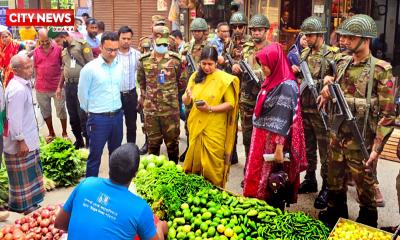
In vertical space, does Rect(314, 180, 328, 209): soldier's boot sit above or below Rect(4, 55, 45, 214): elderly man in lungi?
below

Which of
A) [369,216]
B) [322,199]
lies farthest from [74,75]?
[369,216]

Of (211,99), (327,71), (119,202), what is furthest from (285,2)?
(119,202)

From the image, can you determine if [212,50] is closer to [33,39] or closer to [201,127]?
[201,127]

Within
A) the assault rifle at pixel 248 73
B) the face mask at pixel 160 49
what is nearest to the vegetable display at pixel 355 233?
the assault rifle at pixel 248 73

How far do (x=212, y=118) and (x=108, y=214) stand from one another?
2370 mm

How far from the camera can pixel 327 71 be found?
5367 mm

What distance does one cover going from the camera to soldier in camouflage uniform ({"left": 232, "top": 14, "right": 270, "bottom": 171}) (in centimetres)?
619

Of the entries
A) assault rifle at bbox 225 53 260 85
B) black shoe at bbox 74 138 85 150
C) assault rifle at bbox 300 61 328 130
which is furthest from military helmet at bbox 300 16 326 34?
black shoe at bbox 74 138 85 150

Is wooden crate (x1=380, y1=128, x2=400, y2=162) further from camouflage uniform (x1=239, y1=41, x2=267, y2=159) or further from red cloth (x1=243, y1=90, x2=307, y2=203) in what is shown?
red cloth (x1=243, y1=90, x2=307, y2=203)

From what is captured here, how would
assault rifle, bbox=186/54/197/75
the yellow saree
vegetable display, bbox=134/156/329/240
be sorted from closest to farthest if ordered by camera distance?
vegetable display, bbox=134/156/329/240, the yellow saree, assault rifle, bbox=186/54/197/75

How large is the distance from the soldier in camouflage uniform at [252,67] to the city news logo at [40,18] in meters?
2.74

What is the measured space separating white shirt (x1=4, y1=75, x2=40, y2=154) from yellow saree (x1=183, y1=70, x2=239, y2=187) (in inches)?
68.9

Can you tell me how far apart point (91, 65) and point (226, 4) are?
701 centimetres

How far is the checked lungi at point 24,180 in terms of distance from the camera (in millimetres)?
5203
